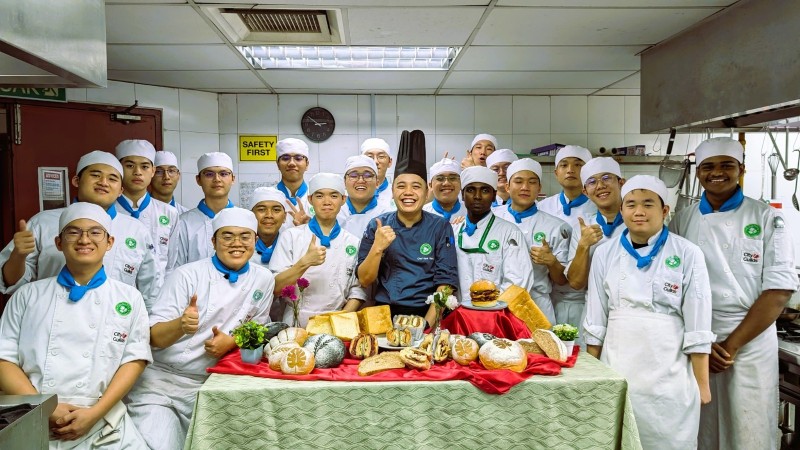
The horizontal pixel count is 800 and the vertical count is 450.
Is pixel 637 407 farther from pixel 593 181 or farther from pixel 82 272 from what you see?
pixel 82 272

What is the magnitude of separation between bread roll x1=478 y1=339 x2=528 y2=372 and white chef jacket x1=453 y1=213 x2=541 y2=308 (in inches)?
31.8

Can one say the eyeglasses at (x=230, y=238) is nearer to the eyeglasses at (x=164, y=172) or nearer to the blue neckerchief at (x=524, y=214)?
the eyeglasses at (x=164, y=172)

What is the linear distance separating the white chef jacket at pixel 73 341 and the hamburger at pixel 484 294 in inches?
58.6

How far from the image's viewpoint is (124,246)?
121 inches

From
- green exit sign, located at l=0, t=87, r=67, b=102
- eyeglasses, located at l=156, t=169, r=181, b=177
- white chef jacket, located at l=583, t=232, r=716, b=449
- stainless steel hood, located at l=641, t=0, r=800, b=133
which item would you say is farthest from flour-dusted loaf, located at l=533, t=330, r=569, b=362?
A: green exit sign, located at l=0, t=87, r=67, b=102

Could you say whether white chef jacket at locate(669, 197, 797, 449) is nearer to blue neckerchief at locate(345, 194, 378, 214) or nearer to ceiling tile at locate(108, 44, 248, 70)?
blue neckerchief at locate(345, 194, 378, 214)

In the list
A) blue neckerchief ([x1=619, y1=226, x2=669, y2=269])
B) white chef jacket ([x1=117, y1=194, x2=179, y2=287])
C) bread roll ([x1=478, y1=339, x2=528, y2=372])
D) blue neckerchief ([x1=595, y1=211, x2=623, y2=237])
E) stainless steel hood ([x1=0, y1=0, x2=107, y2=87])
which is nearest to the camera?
stainless steel hood ([x1=0, y1=0, x2=107, y2=87])

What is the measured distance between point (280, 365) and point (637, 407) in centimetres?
160

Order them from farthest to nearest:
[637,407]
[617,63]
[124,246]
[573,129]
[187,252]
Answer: [573,129] → [617,63] → [187,252] → [124,246] → [637,407]

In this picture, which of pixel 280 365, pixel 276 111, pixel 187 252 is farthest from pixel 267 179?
pixel 280 365

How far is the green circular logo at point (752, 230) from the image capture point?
8.98 ft

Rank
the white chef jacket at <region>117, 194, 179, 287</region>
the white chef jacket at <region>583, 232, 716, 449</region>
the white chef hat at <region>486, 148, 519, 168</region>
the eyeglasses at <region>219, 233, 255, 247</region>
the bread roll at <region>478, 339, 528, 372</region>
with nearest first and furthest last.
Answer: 1. the bread roll at <region>478, 339, 528, 372</region>
2. the white chef jacket at <region>583, 232, 716, 449</region>
3. the eyeglasses at <region>219, 233, 255, 247</region>
4. the white chef jacket at <region>117, 194, 179, 287</region>
5. the white chef hat at <region>486, 148, 519, 168</region>

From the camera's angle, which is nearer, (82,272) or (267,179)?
(82,272)

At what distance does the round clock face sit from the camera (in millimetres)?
5375
